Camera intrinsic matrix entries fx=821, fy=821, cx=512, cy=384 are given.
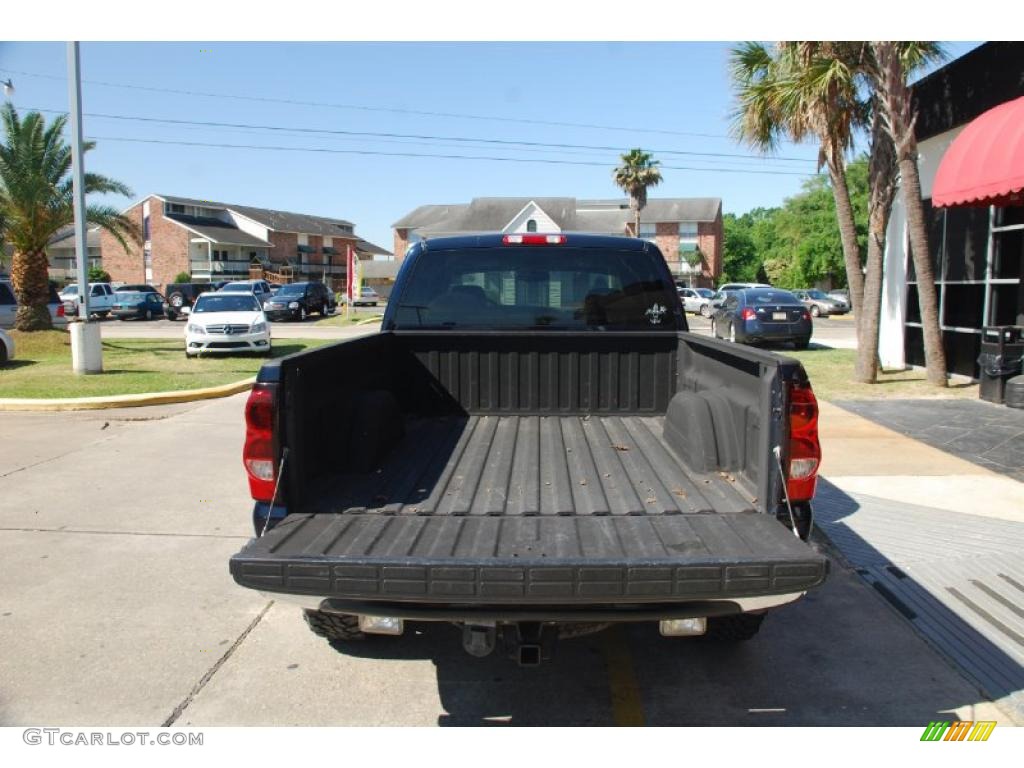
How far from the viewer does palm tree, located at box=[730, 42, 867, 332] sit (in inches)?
501

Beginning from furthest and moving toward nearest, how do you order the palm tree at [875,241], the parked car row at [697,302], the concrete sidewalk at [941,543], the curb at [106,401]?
the parked car row at [697,302]
the palm tree at [875,241]
the curb at [106,401]
the concrete sidewalk at [941,543]

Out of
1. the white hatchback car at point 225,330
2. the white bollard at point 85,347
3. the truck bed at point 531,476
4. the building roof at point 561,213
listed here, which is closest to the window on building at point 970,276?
the truck bed at point 531,476

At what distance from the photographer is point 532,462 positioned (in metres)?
4.18

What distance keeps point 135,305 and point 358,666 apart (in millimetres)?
40081

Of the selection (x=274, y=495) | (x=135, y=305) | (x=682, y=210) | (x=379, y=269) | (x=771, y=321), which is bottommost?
(x=274, y=495)

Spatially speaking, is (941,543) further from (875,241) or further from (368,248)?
(368,248)

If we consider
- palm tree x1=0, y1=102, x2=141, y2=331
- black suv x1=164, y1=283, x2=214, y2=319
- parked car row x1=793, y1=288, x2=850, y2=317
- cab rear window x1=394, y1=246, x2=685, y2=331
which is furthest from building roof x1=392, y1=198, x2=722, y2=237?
cab rear window x1=394, y1=246, x2=685, y2=331

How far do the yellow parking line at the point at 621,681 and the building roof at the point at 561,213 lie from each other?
56.8 metres

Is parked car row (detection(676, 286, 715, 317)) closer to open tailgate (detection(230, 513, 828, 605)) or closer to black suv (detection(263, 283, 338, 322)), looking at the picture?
black suv (detection(263, 283, 338, 322))

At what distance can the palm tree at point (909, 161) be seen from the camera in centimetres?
1199

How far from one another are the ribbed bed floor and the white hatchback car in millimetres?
14261

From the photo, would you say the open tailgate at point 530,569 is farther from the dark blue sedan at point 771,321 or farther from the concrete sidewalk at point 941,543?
the dark blue sedan at point 771,321

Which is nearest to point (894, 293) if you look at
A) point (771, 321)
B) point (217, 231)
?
point (771, 321)

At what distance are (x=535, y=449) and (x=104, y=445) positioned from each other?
638 centimetres
